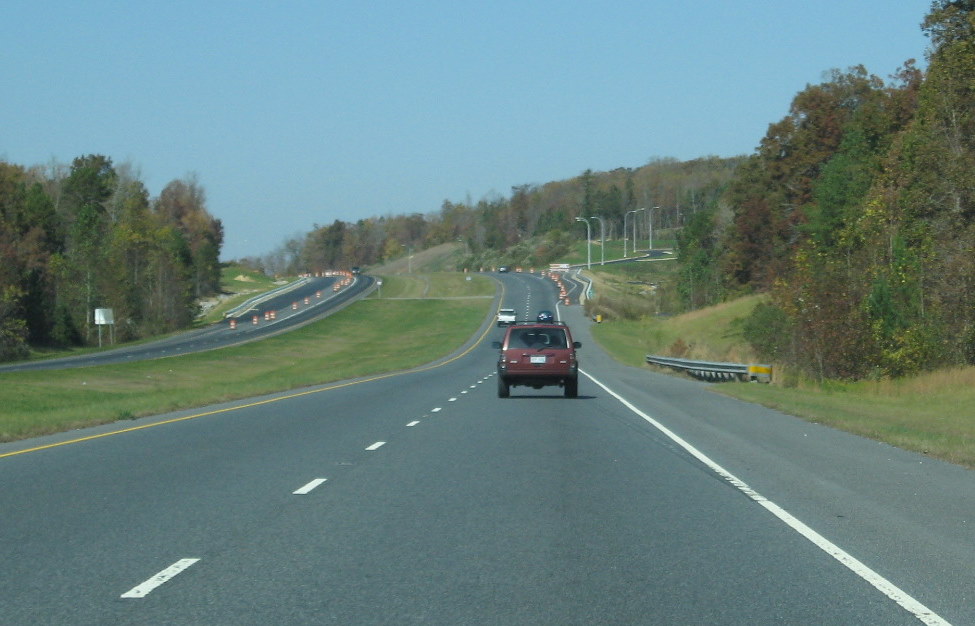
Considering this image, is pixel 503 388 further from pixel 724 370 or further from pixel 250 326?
pixel 250 326

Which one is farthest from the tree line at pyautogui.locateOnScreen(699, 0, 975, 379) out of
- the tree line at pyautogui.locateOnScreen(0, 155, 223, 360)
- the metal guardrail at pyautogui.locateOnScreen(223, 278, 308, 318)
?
the metal guardrail at pyautogui.locateOnScreen(223, 278, 308, 318)

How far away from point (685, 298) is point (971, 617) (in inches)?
5134

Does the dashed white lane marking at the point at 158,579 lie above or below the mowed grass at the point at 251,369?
above

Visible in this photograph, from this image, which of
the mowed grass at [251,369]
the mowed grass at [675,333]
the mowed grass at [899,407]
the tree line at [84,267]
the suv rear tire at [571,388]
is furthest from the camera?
the tree line at [84,267]

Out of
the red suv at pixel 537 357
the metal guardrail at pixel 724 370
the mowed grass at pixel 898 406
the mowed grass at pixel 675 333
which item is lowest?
the mowed grass at pixel 675 333

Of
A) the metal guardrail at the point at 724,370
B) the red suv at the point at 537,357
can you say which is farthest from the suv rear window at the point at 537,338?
the metal guardrail at the point at 724,370

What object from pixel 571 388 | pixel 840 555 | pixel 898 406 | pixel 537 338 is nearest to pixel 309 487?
pixel 840 555

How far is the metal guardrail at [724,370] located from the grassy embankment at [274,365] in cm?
1354

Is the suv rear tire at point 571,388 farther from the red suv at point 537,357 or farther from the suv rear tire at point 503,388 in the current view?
the suv rear tire at point 503,388

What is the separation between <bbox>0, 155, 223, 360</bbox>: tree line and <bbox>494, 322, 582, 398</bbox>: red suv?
67.7 meters

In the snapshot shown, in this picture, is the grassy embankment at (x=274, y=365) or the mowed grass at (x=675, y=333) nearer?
the grassy embankment at (x=274, y=365)

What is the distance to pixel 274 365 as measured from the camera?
7788 centimetres

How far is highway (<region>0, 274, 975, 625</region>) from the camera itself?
769cm

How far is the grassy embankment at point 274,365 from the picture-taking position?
2865cm
